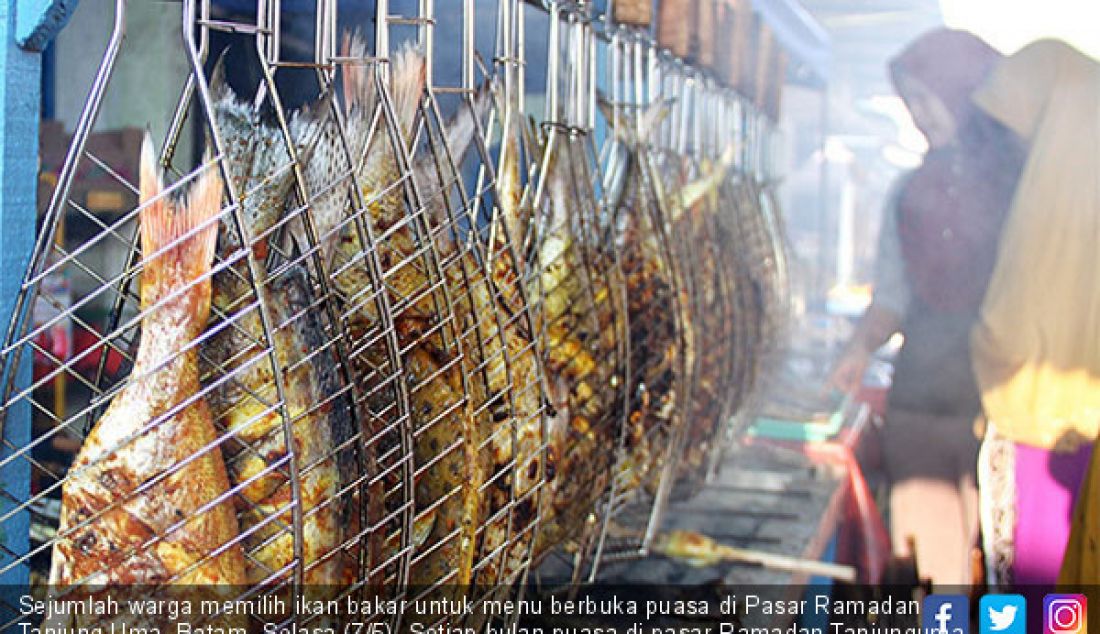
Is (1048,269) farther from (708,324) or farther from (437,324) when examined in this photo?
(437,324)

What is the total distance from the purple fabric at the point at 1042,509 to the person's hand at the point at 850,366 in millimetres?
894

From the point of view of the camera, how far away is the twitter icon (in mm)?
1647

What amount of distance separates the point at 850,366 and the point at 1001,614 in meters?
2.27

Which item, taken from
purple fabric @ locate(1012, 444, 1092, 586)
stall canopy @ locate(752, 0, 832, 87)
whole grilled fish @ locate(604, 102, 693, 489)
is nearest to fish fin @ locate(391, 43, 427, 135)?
whole grilled fish @ locate(604, 102, 693, 489)

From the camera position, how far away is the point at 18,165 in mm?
986

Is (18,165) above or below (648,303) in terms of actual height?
above

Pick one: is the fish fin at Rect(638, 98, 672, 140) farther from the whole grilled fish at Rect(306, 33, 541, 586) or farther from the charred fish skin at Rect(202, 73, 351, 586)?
the charred fish skin at Rect(202, 73, 351, 586)

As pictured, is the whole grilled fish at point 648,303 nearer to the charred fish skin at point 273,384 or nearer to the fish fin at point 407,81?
the fish fin at point 407,81

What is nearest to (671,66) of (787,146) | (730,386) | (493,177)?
(730,386)

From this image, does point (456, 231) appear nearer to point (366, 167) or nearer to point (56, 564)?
point (366, 167)

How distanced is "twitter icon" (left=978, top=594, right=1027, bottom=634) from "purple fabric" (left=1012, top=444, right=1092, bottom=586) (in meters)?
1.37

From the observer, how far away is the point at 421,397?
1.14 metres

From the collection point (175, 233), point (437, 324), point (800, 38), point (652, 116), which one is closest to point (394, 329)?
point (437, 324)

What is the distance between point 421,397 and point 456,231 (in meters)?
0.20
